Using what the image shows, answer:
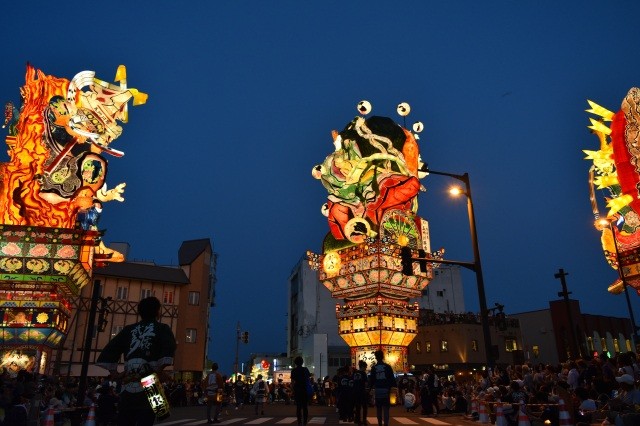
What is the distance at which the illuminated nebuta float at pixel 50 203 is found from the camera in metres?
21.5

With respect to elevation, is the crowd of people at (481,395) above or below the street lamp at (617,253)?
below

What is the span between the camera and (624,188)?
80.2ft

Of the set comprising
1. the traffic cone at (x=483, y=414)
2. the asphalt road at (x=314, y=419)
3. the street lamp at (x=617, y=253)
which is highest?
the street lamp at (x=617, y=253)

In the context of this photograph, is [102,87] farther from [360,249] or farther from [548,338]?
[548,338]

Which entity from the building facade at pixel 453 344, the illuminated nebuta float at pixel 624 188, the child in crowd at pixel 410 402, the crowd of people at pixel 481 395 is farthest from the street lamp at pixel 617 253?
the building facade at pixel 453 344

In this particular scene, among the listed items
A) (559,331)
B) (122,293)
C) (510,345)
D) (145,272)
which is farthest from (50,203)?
(510,345)

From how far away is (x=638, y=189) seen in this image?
2377 centimetres

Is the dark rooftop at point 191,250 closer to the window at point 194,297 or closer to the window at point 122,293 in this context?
the window at point 194,297

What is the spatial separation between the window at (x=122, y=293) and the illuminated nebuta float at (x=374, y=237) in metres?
21.8

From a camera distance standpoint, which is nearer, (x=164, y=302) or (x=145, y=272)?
(x=164, y=302)

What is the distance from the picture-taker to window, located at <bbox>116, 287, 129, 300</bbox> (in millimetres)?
42781

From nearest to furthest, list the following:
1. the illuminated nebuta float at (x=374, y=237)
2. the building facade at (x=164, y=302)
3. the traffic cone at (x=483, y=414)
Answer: the traffic cone at (x=483, y=414), the illuminated nebuta float at (x=374, y=237), the building facade at (x=164, y=302)

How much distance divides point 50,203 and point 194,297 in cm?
2510

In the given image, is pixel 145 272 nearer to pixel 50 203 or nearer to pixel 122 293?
pixel 122 293
